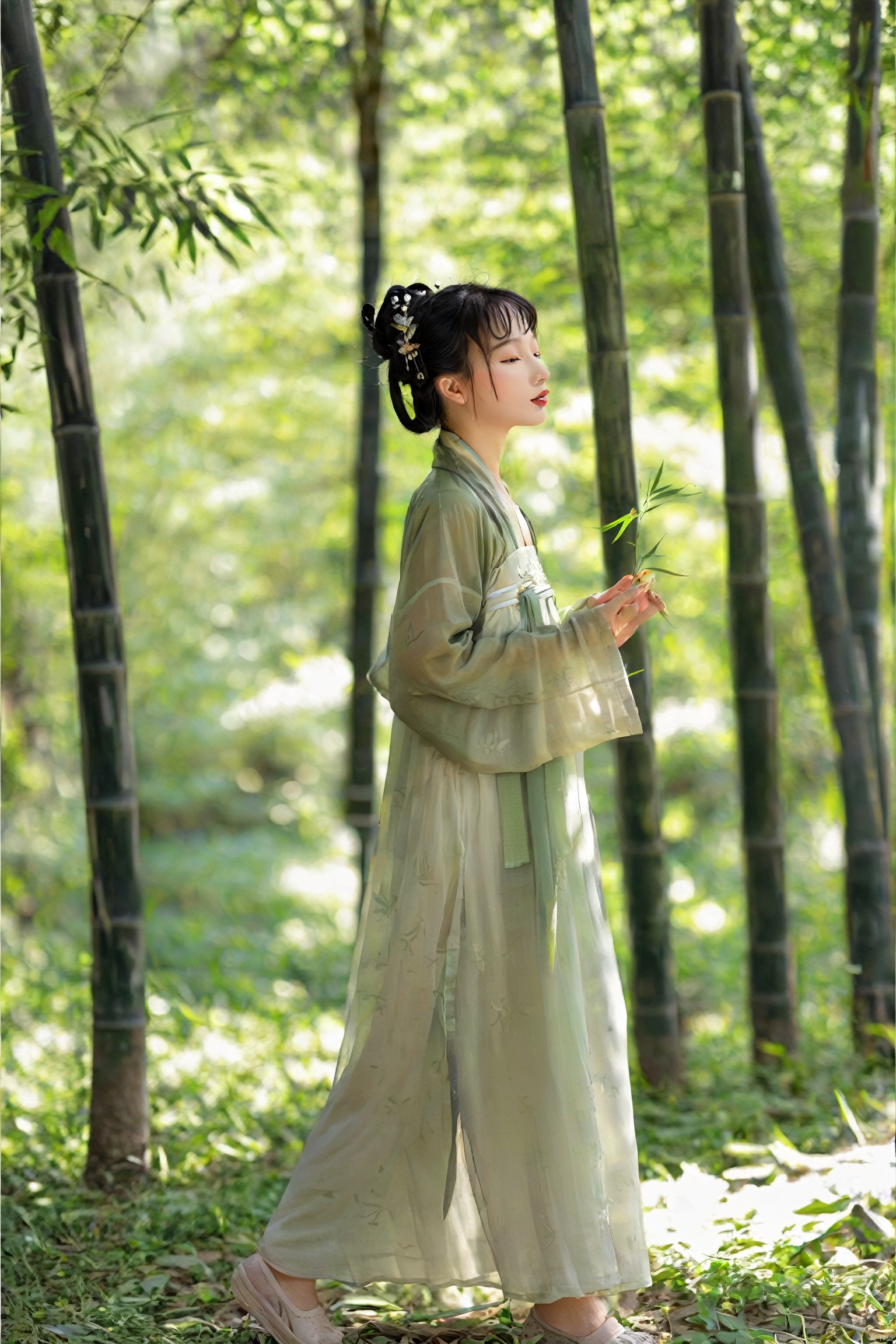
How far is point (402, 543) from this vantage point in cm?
198

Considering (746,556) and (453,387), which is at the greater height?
(453,387)

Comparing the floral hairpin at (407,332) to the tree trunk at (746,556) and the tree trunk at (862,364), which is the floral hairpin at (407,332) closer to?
the tree trunk at (746,556)

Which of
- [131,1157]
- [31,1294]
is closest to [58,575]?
[131,1157]

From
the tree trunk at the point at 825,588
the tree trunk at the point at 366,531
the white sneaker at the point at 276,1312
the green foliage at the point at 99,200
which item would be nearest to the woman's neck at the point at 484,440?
the green foliage at the point at 99,200

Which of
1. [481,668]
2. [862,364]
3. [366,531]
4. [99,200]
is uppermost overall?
[99,200]

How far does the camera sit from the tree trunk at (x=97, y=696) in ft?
8.02

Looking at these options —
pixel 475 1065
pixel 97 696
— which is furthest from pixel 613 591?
pixel 97 696

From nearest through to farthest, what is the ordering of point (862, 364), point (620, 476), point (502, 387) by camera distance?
1. point (502, 387)
2. point (620, 476)
3. point (862, 364)

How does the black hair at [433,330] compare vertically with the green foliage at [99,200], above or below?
below

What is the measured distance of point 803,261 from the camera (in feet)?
16.0

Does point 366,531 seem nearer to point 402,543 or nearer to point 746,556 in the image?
point 746,556

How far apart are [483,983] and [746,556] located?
5.12ft

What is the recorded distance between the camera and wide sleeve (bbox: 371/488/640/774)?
184 cm

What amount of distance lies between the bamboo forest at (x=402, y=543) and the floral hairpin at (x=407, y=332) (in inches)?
0.5
